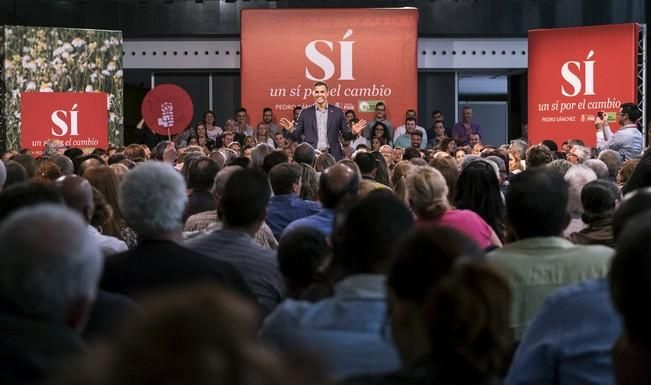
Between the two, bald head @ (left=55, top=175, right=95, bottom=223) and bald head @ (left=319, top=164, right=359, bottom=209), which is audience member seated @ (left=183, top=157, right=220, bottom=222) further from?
bald head @ (left=55, top=175, right=95, bottom=223)

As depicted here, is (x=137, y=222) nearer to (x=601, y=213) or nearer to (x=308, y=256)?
(x=308, y=256)

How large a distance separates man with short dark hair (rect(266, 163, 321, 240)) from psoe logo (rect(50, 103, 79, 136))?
28.4 feet

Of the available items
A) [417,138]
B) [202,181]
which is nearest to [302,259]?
[202,181]

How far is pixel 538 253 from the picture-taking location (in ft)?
10.9

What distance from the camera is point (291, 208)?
240 inches

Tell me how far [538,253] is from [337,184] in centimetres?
167

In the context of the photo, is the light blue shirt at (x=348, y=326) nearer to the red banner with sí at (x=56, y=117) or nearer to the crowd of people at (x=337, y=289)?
the crowd of people at (x=337, y=289)

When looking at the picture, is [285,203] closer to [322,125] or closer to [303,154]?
[303,154]

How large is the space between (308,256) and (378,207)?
694 millimetres

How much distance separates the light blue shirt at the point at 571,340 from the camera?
2.75 m

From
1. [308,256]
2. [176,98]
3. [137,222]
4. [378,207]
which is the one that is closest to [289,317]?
[378,207]

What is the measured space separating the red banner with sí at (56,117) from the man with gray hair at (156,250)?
439 inches

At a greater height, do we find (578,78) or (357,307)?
(578,78)

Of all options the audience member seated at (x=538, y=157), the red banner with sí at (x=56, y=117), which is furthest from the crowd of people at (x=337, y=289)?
the red banner with sí at (x=56, y=117)
